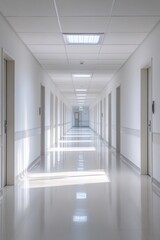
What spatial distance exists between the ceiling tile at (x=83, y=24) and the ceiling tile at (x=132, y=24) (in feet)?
0.60

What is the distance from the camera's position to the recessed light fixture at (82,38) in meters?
6.73

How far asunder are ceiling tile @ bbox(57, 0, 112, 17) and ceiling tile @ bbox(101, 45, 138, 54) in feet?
7.78

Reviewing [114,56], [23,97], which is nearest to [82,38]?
[23,97]

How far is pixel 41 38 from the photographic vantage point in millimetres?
7012

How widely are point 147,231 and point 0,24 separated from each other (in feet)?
12.8

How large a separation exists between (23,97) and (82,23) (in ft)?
7.63

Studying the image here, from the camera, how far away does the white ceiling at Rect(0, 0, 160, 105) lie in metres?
4.99

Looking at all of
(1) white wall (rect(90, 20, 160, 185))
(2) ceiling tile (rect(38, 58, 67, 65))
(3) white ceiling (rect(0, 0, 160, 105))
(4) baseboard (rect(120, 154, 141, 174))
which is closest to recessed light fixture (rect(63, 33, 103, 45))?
(3) white ceiling (rect(0, 0, 160, 105))

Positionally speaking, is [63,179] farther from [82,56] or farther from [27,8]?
[82,56]

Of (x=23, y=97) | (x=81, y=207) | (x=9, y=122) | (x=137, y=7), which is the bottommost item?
(x=81, y=207)

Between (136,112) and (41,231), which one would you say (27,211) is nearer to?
(41,231)

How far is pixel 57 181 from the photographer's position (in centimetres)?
661

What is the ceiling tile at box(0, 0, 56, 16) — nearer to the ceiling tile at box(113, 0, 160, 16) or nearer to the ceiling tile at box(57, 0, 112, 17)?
the ceiling tile at box(57, 0, 112, 17)

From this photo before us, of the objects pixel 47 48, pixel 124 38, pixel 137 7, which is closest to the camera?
pixel 137 7
